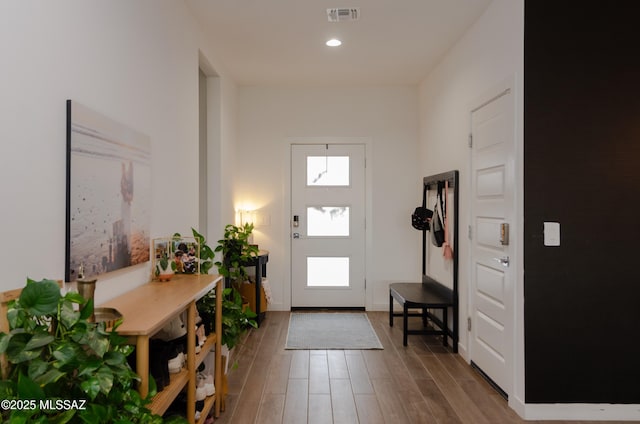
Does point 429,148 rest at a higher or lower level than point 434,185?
higher

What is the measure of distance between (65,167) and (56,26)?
19.2 inches

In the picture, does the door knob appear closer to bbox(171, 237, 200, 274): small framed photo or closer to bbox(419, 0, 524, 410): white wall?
bbox(419, 0, 524, 410): white wall

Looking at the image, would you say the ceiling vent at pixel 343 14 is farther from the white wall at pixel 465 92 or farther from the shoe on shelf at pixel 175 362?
the shoe on shelf at pixel 175 362

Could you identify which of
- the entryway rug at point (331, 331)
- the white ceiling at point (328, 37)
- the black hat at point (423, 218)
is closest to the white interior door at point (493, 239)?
the white ceiling at point (328, 37)

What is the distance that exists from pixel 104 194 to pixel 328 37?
2.54 metres

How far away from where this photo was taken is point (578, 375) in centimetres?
253

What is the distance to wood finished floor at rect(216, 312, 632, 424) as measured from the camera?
255 cm

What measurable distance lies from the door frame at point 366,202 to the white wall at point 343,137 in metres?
0.01

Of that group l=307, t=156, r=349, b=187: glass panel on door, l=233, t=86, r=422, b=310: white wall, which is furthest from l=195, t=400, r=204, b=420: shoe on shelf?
l=307, t=156, r=349, b=187: glass panel on door

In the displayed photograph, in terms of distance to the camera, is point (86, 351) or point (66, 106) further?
point (66, 106)

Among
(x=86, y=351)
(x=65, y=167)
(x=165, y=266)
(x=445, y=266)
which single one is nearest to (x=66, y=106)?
(x=65, y=167)

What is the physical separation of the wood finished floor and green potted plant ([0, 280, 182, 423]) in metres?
1.60

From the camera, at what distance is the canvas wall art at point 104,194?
159 cm

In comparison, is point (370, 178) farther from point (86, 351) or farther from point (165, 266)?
point (86, 351)
